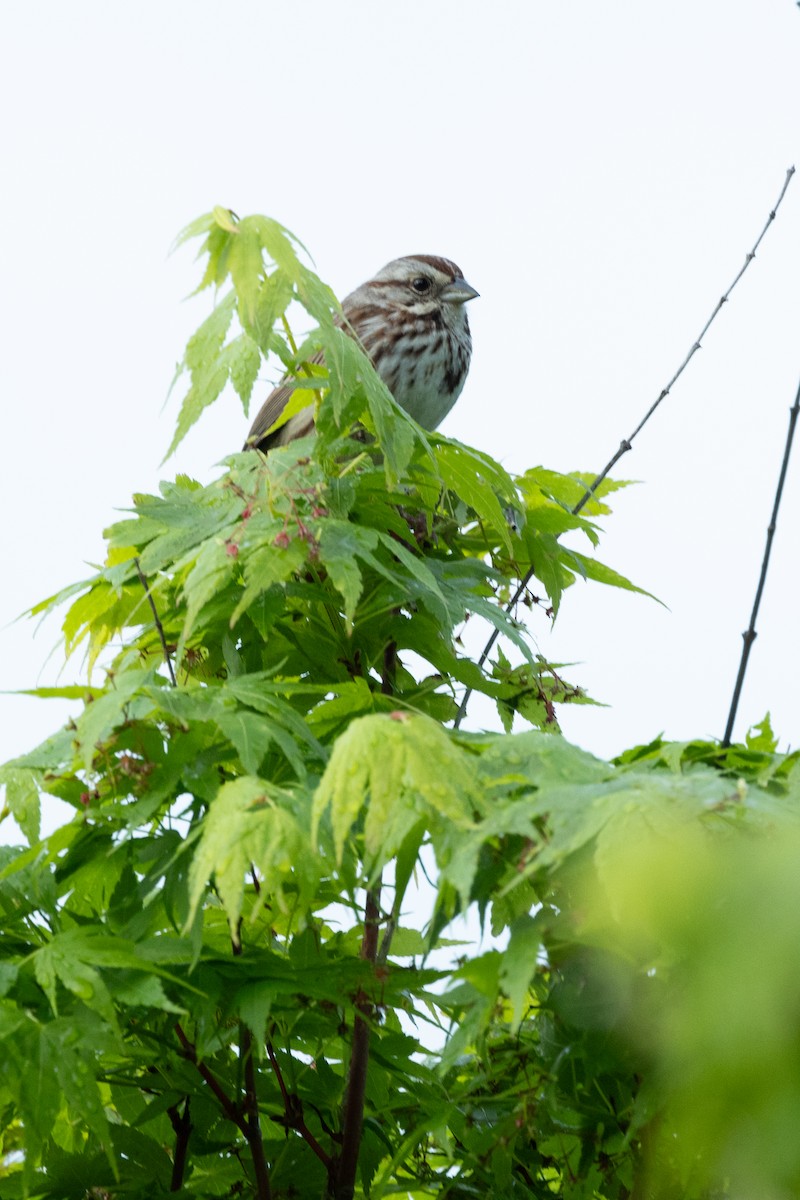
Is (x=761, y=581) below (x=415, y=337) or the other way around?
below

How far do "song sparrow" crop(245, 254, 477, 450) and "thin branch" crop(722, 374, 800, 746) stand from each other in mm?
2215

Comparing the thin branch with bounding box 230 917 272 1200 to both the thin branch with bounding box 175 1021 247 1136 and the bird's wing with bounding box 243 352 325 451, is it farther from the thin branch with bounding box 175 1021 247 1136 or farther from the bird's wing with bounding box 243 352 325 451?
the bird's wing with bounding box 243 352 325 451

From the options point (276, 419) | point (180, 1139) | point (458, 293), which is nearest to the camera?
point (180, 1139)

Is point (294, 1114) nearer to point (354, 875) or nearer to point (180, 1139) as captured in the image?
point (180, 1139)

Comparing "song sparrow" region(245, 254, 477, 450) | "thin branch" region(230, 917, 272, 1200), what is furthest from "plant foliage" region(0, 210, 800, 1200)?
"song sparrow" region(245, 254, 477, 450)

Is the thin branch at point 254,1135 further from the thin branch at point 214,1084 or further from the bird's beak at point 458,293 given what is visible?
the bird's beak at point 458,293

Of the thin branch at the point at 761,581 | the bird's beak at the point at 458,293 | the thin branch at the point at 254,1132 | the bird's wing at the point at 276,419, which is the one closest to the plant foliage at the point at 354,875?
the thin branch at the point at 254,1132

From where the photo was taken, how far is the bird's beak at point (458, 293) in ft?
17.7

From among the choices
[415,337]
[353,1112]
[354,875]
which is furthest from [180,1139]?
[415,337]

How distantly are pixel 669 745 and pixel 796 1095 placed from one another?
671 millimetres

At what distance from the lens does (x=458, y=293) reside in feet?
17.8

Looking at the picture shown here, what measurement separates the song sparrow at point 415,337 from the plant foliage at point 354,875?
2.19 meters

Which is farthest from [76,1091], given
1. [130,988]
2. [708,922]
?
[708,922]

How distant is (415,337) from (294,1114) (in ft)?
10.9
